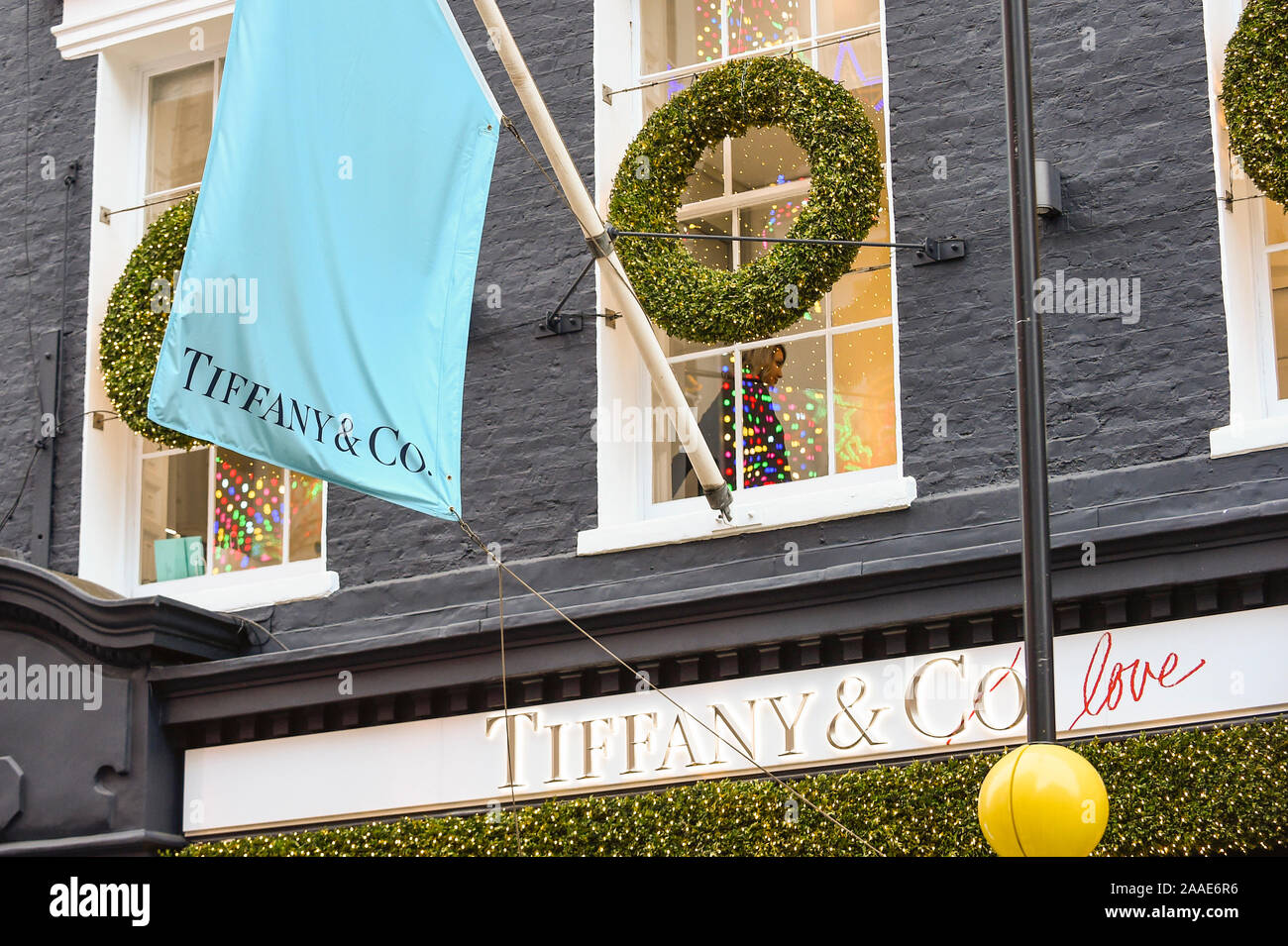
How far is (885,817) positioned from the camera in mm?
9492

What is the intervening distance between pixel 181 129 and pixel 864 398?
17.8 ft

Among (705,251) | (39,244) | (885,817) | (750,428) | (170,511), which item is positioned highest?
(39,244)

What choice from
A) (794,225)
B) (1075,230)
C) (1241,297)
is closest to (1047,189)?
(1075,230)

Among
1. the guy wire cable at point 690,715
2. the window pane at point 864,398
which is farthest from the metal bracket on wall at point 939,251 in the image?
the guy wire cable at point 690,715

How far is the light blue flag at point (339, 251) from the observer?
8.78m

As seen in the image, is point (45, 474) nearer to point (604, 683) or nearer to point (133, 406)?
point (133, 406)

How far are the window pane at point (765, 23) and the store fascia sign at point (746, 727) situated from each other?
3.97 meters

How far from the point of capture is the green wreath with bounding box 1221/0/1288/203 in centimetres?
928

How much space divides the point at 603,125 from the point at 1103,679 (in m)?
4.57

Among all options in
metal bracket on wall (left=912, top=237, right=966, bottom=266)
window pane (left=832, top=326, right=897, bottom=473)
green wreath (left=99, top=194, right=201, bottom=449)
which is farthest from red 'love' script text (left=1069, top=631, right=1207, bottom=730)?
green wreath (left=99, top=194, right=201, bottom=449)

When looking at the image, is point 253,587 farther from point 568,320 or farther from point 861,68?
point 861,68
